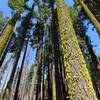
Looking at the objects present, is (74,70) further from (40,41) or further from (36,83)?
(40,41)

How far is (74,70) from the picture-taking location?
3.61 metres

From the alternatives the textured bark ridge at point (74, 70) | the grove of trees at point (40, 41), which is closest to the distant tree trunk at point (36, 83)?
the grove of trees at point (40, 41)

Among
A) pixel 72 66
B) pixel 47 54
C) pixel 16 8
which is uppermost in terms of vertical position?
pixel 16 8

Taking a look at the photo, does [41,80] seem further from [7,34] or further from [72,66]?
[72,66]

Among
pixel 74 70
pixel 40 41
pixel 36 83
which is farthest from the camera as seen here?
pixel 40 41

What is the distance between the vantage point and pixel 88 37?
14445 mm

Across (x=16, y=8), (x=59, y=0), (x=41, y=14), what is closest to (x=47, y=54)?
(x=41, y=14)

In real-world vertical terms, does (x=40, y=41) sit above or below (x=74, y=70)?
above

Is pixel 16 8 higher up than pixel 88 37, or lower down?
higher up

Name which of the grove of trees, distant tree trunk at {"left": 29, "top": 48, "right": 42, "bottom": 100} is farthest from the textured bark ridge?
distant tree trunk at {"left": 29, "top": 48, "right": 42, "bottom": 100}

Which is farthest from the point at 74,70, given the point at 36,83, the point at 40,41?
the point at 40,41

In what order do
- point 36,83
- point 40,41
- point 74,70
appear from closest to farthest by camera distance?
point 74,70 < point 36,83 < point 40,41

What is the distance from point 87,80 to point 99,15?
10171 millimetres

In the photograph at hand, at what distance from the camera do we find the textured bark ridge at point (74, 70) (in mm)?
3132
